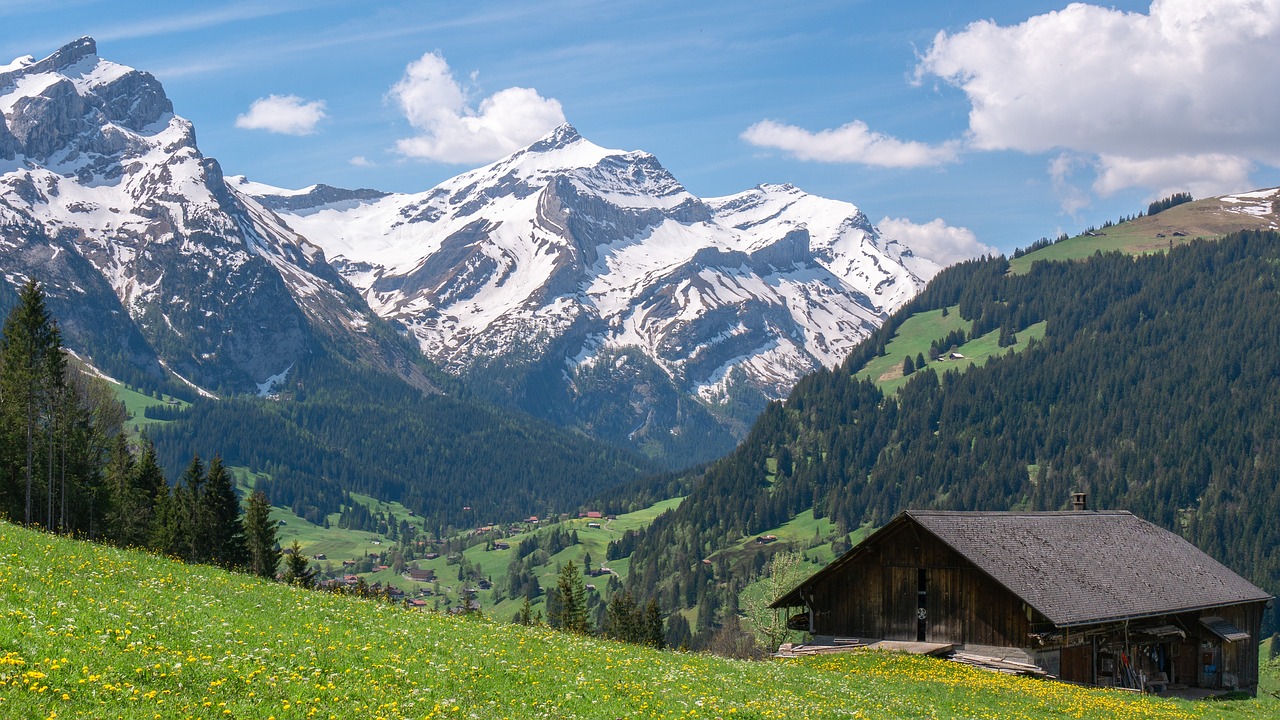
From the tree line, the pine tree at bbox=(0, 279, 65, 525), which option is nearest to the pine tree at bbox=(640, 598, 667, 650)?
the tree line

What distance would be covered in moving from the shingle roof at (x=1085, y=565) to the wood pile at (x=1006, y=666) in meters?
3.23

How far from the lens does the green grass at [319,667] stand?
60.8 ft

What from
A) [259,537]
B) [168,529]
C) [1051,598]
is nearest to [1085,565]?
[1051,598]

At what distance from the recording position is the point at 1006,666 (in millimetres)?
52500

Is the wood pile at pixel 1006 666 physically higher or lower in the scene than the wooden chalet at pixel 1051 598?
lower

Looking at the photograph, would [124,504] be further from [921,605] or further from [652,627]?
[921,605]

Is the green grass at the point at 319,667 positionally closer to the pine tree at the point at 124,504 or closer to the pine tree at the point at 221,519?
the pine tree at the point at 124,504

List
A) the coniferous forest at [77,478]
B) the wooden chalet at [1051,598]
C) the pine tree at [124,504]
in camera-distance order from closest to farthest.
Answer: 1. the wooden chalet at [1051,598]
2. the coniferous forest at [77,478]
3. the pine tree at [124,504]

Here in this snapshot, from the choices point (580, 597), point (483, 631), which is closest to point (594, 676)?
point (483, 631)

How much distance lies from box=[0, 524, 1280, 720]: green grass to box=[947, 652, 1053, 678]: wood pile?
1043cm

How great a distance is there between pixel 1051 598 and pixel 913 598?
317 inches

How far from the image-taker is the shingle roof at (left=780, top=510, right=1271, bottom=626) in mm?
52938

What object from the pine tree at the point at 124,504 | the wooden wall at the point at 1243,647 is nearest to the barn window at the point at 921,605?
the wooden wall at the point at 1243,647

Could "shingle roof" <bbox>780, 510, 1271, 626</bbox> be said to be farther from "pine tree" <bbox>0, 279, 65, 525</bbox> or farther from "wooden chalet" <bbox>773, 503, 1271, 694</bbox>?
"pine tree" <bbox>0, 279, 65, 525</bbox>
